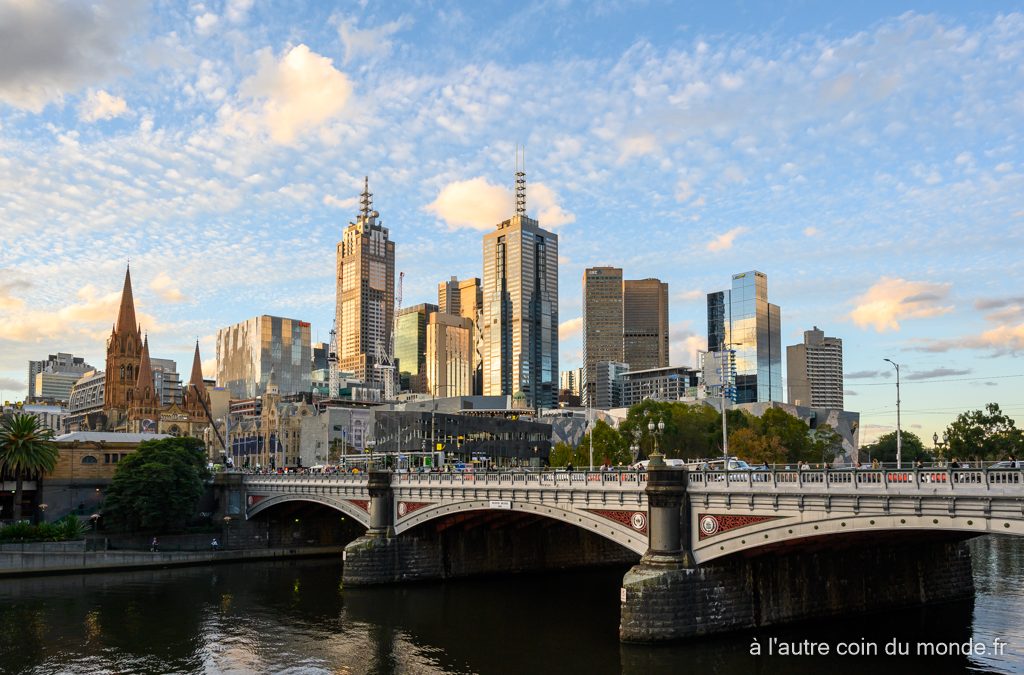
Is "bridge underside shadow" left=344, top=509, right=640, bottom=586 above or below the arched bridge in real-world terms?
below

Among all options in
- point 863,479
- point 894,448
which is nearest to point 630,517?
point 863,479

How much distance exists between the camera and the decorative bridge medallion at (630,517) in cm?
5034

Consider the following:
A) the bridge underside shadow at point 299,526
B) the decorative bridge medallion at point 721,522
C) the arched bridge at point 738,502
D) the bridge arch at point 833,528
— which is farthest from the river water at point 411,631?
the bridge underside shadow at point 299,526

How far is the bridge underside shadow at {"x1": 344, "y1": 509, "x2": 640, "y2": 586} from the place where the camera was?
70.3 metres

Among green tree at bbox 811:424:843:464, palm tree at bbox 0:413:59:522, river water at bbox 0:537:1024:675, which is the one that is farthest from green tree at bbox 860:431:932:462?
palm tree at bbox 0:413:59:522

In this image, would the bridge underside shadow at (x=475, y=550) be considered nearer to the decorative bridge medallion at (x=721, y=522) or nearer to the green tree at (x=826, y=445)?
the decorative bridge medallion at (x=721, y=522)

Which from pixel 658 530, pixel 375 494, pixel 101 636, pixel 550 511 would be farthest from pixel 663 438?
pixel 101 636

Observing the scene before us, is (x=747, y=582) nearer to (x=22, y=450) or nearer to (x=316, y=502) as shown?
(x=316, y=502)

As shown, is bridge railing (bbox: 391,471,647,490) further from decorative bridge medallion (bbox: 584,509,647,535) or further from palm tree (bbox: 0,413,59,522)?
palm tree (bbox: 0,413,59,522)

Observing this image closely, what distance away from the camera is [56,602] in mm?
64188

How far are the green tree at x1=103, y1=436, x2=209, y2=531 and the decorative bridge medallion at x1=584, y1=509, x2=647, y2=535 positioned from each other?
56.7 metres

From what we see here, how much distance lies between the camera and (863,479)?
41.0 metres

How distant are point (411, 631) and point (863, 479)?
1098 inches

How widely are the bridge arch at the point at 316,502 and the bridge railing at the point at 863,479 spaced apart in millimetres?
36812
